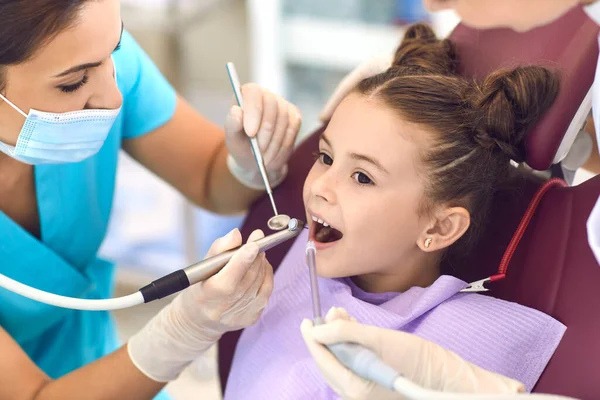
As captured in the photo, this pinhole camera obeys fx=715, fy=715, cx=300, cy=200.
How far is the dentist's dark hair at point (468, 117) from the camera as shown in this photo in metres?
1.12

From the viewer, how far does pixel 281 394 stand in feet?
3.91

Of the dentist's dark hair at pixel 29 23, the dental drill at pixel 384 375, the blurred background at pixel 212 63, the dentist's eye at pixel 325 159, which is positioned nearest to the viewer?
the dental drill at pixel 384 375

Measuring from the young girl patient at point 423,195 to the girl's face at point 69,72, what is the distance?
1.26 feet

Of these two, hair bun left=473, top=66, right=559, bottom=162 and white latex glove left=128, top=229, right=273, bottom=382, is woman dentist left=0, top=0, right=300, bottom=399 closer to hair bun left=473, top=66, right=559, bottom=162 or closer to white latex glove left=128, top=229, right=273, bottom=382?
white latex glove left=128, top=229, right=273, bottom=382

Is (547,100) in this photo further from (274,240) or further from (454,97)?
(274,240)

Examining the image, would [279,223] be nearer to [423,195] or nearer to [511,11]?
[423,195]

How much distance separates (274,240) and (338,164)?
168 millimetres

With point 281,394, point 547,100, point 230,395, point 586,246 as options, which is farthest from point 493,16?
point 230,395

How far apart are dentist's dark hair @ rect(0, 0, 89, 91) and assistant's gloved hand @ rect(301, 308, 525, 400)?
1.85ft

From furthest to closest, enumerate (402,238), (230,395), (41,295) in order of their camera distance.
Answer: (230,395)
(402,238)
(41,295)

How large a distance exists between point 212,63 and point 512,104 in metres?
2.57

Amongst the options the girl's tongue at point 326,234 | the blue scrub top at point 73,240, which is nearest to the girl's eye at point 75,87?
the blue scrub top at point 73,240

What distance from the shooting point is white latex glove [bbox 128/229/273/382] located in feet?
3.49

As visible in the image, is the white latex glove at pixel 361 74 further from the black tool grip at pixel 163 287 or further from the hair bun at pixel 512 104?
the black tool grip at pixel 163 287
